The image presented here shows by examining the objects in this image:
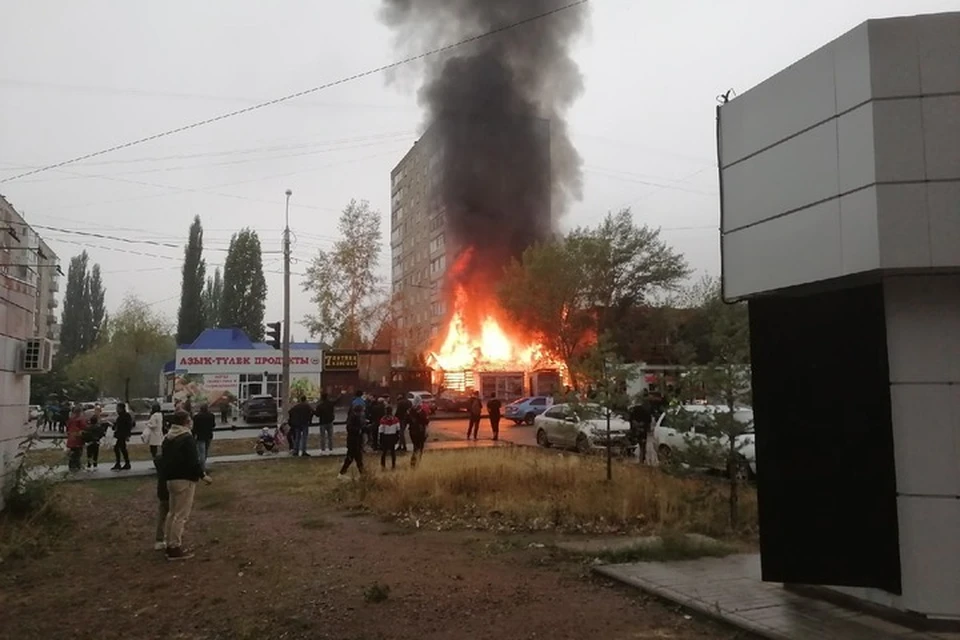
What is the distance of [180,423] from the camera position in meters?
8.58

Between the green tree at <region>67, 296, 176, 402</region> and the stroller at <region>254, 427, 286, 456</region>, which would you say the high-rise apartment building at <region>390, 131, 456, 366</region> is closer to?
the green tree at <region>67, 296, 176, 402</region>

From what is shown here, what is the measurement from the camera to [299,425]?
20047 millimetres

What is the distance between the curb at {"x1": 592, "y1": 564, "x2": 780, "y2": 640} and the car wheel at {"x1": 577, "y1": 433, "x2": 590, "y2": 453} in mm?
11969

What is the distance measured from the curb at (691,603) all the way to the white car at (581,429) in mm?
6619

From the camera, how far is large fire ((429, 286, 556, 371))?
47553mm

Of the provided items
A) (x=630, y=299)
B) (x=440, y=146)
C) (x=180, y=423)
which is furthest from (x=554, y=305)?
(x=180, y=423)

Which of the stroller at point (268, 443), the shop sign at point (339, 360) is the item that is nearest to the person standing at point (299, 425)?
the stroller at point (268, 443)

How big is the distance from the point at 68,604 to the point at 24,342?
6078 mm

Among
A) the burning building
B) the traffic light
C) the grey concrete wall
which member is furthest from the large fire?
the grey concrete wall

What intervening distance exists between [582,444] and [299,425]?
781 cm

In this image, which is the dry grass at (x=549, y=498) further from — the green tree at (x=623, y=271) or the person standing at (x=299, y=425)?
the green tree at (x=623, y=271)

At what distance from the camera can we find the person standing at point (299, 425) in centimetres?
2003

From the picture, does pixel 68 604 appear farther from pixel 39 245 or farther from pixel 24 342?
pixel 39 245

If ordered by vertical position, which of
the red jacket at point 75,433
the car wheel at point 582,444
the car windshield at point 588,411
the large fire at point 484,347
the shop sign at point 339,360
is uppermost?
the large fire at point 484,347
